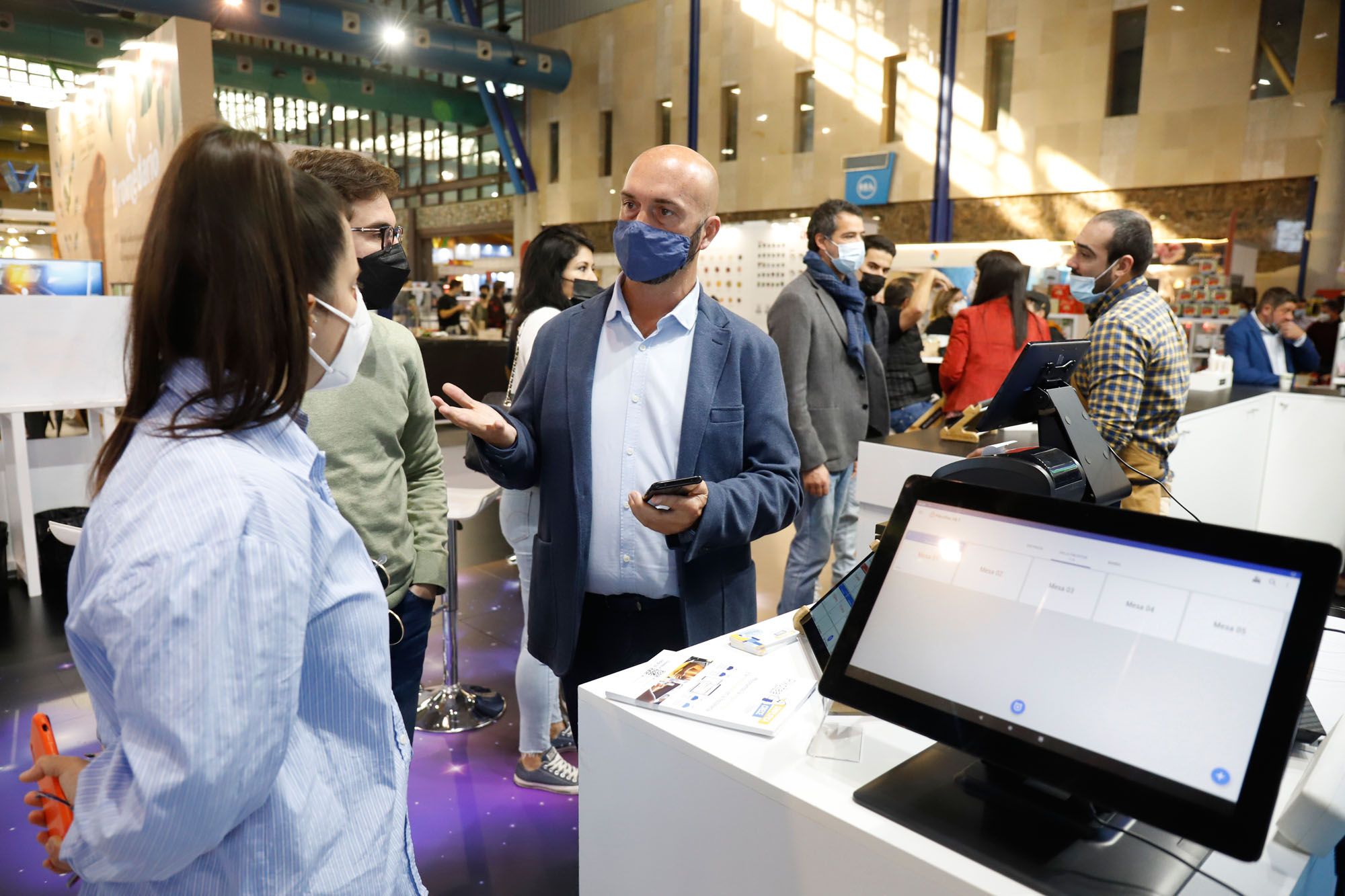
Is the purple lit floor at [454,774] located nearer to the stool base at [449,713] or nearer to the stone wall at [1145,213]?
the stool base at [449,713]

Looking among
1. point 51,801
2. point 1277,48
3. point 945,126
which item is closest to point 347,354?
point 51,801

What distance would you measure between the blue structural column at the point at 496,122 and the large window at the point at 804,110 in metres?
6.12

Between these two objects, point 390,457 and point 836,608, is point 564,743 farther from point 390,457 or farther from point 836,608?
point 836,608

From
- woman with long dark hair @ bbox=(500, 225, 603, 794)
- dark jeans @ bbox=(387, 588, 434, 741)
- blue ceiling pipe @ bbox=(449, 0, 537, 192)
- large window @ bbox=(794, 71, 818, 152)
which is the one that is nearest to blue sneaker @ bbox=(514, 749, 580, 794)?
woman with long dark hair @ bbox=(500, 225, 603, 794)

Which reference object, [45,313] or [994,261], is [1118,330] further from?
[45,313]

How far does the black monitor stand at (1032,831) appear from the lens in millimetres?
901

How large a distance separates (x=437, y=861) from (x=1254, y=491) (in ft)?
16.6

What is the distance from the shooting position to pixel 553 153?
15422 millimetres

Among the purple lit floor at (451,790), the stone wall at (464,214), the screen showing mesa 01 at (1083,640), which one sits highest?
the stone wall at (464,214)

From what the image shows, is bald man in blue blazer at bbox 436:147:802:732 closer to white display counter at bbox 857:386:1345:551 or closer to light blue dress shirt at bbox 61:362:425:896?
light blue dress shirt at bbox 61:362:425:896

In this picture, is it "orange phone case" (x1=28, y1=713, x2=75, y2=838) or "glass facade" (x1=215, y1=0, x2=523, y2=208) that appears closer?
"orange phone case" (x1=28, y1=713, x2=75, y2=838)

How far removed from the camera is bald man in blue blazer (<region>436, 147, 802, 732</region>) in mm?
1812

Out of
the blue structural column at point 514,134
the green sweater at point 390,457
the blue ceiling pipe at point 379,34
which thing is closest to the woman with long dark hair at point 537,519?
the green sweater at point 390,457

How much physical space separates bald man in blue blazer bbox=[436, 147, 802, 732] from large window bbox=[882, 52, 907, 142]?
9.58 m
